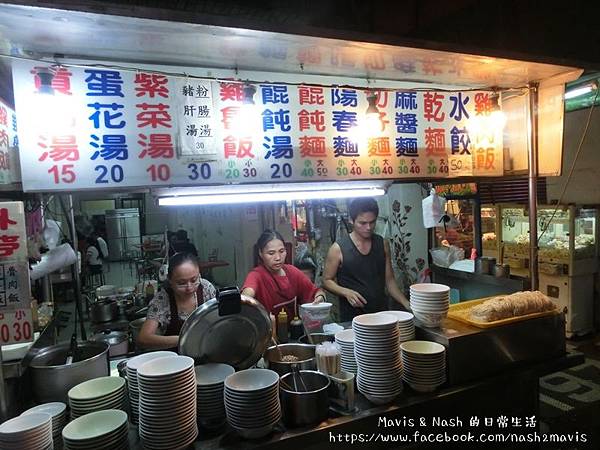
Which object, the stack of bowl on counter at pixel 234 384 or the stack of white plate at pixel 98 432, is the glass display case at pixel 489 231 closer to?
the stack of bowl on counter at pixel 234 384

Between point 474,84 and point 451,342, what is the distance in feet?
6.72

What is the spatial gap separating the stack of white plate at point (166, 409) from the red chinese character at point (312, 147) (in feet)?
4.99

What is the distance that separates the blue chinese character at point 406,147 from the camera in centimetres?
292

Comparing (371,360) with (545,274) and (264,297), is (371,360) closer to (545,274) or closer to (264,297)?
(264,297)

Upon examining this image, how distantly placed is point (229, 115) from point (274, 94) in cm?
33

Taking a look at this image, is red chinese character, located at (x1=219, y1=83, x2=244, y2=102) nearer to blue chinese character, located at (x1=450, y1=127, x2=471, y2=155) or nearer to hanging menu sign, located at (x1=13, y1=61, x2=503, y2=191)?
hanging menu sign, located at (x1=13, y1=61, x2=503, y2=191)

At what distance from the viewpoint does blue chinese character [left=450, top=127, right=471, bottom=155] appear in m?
3.12

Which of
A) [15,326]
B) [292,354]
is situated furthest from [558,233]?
[15,326]

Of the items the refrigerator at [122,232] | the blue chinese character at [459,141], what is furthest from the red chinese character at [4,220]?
the refrigerator at [122,232]

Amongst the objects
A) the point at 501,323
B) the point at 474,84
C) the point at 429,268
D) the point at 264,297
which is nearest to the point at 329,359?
the point at 501,323

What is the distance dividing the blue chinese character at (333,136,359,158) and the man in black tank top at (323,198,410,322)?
0.89 meters

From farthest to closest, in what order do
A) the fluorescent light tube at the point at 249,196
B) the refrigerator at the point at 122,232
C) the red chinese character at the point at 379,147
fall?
the refrigerator at the point at 122,232
the red chinese character at the point at 379,147
the fluorescent light tube at the point at 249,196

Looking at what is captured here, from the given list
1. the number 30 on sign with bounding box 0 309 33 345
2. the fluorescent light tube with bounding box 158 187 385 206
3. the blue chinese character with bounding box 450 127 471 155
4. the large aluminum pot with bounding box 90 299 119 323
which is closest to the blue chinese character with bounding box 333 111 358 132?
the fluorescent light tube with bounding box 158 187 385 206

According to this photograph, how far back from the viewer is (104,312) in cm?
488
